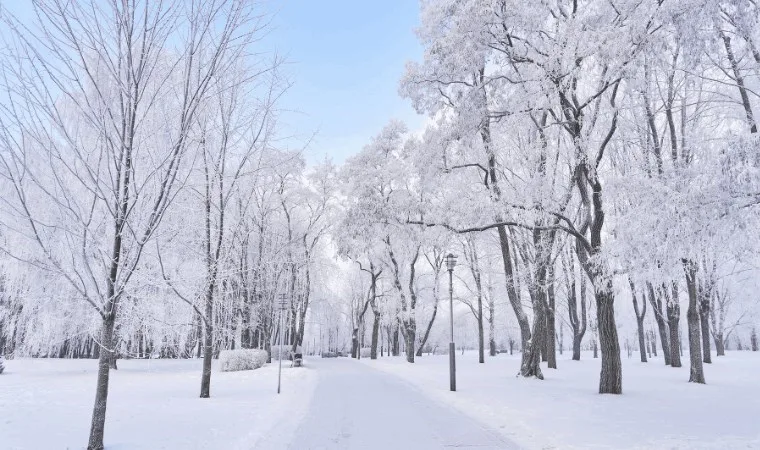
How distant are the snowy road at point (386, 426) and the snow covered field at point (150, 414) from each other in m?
0.61

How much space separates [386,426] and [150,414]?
440 centimetres

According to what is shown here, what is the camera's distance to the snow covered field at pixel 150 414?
→ 20.1 feet

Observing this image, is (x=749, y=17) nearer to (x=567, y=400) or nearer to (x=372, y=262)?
(x=567, y=400)

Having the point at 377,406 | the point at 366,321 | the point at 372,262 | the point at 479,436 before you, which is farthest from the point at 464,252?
the point at 366,321

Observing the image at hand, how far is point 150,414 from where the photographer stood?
811cm

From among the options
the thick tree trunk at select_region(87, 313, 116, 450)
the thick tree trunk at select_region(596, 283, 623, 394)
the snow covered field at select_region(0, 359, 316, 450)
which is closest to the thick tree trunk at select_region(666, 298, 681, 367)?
the thick tree trunk at select_region(596, 283, 623, 394)

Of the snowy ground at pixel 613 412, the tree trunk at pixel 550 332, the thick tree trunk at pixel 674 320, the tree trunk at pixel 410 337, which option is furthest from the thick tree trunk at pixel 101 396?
the tree trunk at pixel 410 337

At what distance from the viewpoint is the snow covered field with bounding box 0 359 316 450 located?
20.1ft

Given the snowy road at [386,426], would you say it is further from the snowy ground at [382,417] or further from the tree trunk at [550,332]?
the tree trunk at [550,332]

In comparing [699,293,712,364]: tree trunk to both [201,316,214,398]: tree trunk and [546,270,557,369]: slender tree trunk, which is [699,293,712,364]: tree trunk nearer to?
[546,270,557,369]: slender tree trunk

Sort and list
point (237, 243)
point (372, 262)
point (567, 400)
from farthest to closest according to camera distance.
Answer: point (372, 262) < point (237, 243) < point (567, 400)

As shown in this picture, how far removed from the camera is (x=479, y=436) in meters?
6.64

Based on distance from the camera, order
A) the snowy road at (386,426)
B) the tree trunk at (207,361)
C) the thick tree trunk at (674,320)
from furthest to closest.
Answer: the thick tree trunk at (674,320) → the tree trunk at (207,361) → the snowy road at (386,426)

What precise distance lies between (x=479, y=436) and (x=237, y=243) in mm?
18767
